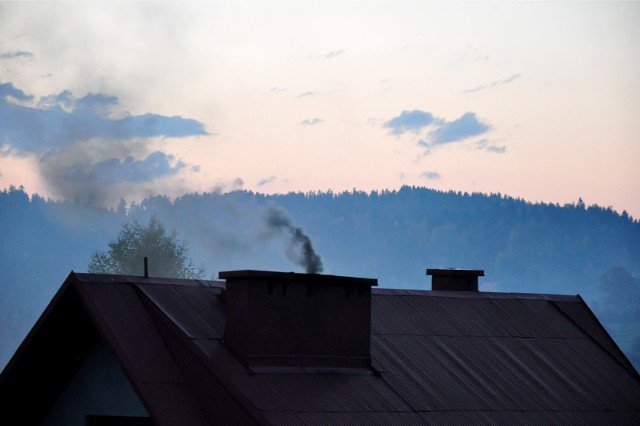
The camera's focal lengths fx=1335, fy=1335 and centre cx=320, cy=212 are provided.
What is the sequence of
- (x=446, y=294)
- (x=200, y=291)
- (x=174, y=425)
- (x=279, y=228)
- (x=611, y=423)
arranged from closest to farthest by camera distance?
(x=174, y=425) < (x=200, y=291) < (x=611, y=423) < (x=446, y=294) < (x=279, y=228)

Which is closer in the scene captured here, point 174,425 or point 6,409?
point 174,425

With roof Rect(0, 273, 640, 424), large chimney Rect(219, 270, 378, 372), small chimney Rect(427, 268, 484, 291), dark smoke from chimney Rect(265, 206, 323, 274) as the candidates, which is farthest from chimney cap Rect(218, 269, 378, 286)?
small chimney Rect(427, 268, 484, 291)

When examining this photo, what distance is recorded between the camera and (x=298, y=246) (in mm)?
34969

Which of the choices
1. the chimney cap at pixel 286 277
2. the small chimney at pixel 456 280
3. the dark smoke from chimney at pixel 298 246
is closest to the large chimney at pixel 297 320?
the chimney cap at pixel 286 277

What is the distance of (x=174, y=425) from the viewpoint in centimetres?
2286

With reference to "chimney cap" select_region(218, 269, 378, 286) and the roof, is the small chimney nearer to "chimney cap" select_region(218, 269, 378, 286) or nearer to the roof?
the roof

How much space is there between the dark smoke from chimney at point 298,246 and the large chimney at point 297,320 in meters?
6.36

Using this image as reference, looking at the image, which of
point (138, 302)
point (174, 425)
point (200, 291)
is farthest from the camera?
point (200, 291)

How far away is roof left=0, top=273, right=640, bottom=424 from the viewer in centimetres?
2389

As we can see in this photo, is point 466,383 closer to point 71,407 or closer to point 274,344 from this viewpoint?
point 274,344

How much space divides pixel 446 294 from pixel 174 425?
462 inches

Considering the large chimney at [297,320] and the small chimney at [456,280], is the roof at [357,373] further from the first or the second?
the small chimney at [456,280]

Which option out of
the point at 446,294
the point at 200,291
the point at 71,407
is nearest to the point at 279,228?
the point at 446,294

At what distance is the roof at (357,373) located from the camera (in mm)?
23891
